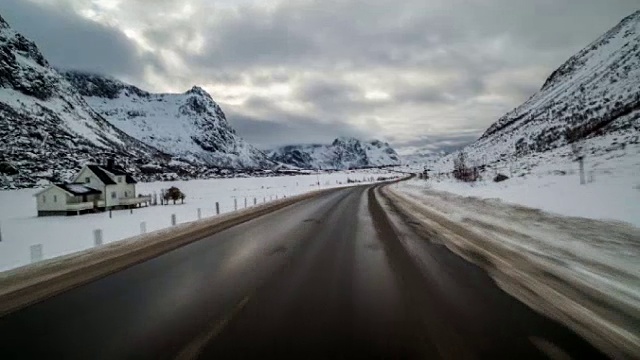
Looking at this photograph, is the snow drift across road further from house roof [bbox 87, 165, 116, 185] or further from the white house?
house roof [bbox 87, 165, 116, 185]

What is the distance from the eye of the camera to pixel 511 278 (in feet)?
23.5

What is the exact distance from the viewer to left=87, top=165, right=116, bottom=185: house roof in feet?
143

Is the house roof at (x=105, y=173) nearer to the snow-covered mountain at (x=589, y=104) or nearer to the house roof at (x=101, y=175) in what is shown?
the house roof at (x=101, y=175)

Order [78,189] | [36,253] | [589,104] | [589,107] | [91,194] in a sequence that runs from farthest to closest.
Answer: [589,104]
[589,107]
[91,194]
[78,189]
[36,253]

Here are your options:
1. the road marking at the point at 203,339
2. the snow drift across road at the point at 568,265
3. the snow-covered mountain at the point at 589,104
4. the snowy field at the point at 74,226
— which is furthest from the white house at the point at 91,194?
the snow-covered mountain at the point at 589,104

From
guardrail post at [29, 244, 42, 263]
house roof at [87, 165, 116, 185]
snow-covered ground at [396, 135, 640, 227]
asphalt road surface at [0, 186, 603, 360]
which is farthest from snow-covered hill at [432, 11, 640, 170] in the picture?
house roof at [87, 165, 116, 185]

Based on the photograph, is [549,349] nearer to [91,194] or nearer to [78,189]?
[78,189]

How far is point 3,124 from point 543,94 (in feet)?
702

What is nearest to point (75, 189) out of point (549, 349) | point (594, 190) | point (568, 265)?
point (594, 190)

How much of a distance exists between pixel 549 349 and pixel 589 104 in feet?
318

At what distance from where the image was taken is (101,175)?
4412 centimetres

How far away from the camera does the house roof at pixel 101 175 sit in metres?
43.7

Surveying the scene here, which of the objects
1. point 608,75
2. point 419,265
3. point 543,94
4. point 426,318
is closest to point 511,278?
point 419,265

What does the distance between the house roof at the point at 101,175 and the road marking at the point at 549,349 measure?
46827 mm
